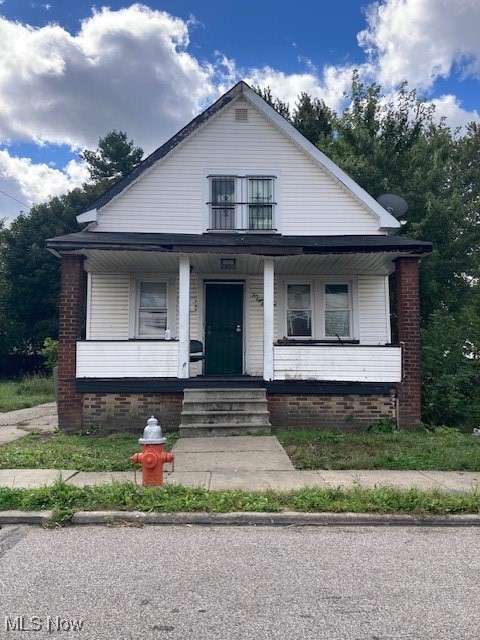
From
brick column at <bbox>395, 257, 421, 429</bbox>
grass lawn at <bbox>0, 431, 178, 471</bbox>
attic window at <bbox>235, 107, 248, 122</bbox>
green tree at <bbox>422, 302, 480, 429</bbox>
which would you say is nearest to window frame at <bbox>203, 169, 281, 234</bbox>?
attic window at <bbox>235, 107, 248, 122</bbox>

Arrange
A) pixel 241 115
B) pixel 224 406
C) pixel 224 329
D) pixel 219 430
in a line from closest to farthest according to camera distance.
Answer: pixel 219 430 → pixel 224 406 → pixel 224 329 → pixel 241 115

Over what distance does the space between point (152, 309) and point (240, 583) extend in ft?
27.5

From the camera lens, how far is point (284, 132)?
10.9 m

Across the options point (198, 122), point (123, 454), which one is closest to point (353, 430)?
point (123, 454)

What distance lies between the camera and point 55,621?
2561mm

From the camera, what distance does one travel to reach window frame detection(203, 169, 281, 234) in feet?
35.3

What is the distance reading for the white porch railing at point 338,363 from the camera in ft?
28.8

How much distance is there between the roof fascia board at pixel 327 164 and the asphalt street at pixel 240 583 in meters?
8.11

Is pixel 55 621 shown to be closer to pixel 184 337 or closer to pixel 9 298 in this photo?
pixel 184 337

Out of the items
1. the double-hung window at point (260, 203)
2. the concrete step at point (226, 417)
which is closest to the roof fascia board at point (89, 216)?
the double-hung window at point (260, 203)

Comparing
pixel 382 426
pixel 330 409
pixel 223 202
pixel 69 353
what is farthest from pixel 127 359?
pixel 382 426

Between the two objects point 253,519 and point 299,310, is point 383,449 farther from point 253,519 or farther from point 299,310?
point 299,310

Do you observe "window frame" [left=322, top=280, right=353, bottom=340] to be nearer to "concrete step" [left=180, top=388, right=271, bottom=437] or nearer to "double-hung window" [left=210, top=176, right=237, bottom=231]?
"double-hung window" [left=210, top=176, right=237, bottom=231]

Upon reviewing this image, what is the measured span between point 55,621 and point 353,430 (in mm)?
6868
